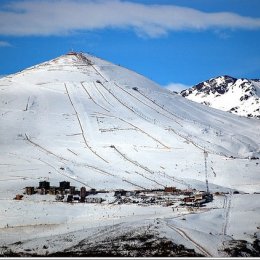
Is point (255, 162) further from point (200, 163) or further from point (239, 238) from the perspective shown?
point (239, 238)

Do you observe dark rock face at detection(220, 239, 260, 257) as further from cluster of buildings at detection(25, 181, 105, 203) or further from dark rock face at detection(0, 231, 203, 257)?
cluster of buildings at detection(25, 181, 105, 203)

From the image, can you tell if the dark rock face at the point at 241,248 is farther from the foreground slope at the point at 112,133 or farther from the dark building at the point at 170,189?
the foreground slope at the point at 112,133

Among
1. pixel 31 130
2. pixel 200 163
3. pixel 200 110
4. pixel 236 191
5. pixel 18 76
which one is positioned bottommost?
pixel 236 191

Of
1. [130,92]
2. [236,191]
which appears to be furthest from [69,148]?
[130,92]

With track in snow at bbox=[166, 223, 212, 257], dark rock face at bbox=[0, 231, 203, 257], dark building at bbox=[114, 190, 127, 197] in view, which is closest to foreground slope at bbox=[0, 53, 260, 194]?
dark building at bbox=[114, 190, 127, 197]

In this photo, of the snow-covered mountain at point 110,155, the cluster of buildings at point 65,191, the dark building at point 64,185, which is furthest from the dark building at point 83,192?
the dark building at point 64,185

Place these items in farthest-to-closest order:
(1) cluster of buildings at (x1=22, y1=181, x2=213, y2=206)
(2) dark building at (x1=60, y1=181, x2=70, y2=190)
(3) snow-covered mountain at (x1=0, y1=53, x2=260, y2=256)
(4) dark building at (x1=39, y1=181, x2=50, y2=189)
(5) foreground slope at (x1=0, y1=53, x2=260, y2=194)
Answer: (5) foreground slope at (x1=0, y1=53, x2=260, y2=194) < (2) dark building at (x1=60, y1=181, x2=70, y2=190) < (4) dark building at (x1=39, y1=181, x2=50, y2=189) < (1) cluster of buildings at (x1=22, y1=181, x2=213, y2=206) < (3) snow-covered mountain at (x1=0, y1=53, x2=260, y2=256)
